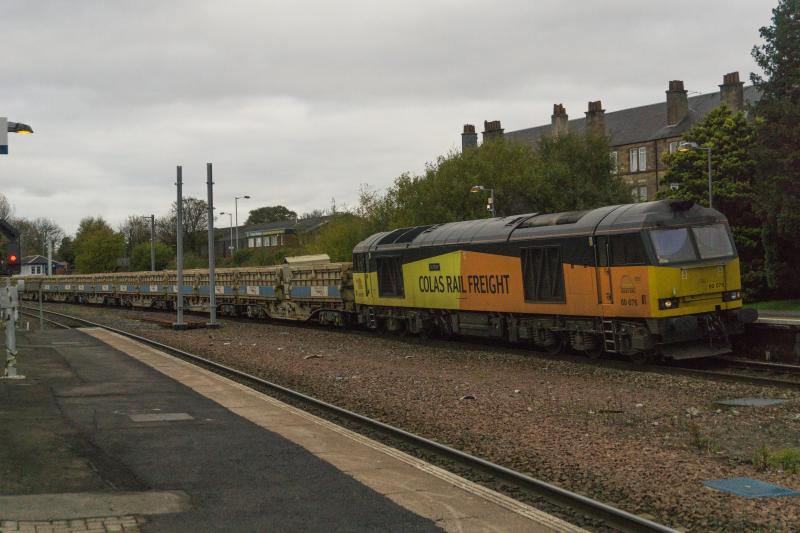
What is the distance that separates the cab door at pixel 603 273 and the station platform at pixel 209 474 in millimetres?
8015

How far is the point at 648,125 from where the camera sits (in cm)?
8175

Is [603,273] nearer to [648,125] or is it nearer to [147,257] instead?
[648,125]

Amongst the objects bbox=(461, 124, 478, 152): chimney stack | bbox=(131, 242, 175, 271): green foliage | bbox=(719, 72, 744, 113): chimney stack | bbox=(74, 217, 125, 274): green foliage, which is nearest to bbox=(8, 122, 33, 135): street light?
bbox=(719, 72, 744, 113): chimney stack

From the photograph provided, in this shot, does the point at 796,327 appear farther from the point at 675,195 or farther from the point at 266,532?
the point at 675,195

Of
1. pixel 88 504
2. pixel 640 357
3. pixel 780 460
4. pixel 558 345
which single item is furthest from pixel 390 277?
pixel 88 504

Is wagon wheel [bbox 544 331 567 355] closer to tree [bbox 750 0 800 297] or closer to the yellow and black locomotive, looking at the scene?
the yellow and black locomotive

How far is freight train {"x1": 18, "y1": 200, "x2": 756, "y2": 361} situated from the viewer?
1741 centimetres

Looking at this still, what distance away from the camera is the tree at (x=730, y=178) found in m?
46.8

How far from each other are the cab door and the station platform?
26.3 feet

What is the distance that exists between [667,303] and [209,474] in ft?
36.9

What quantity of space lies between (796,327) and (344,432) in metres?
11.8

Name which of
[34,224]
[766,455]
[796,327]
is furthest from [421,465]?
[34,224]

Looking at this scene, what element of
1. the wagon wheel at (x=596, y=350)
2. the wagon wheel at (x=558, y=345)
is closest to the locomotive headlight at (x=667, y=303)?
the wagon wheel at (x=596, y=350)

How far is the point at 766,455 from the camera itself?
934cm
